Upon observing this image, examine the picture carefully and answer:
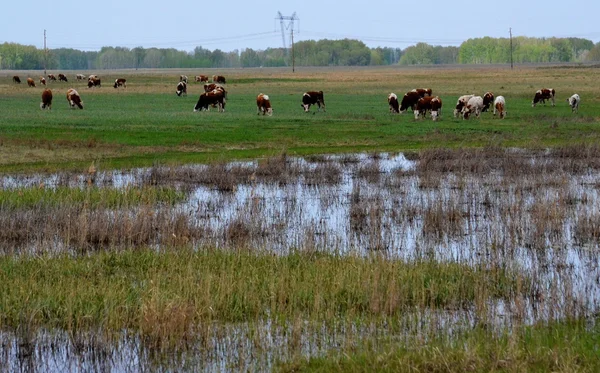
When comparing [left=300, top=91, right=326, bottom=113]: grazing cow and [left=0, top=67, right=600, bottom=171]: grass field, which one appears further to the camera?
[left=300, top=91, right=326, bottom=113]: grazing cow

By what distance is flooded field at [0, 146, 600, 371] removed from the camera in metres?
9.77

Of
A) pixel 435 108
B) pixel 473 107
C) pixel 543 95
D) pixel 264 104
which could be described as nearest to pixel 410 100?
pixel 473 107

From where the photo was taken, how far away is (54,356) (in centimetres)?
957

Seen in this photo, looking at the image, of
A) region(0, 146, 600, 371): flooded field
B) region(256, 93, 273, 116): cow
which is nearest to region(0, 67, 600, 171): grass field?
region(256, 93, 273, 116): cow

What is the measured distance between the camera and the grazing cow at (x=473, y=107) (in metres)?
42.0

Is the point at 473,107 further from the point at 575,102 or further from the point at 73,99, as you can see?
the point at 73,99

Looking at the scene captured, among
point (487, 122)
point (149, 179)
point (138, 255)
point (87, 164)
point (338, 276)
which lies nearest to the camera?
point (338, 276)

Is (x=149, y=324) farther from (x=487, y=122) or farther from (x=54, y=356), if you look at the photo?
(x=487, y=122)

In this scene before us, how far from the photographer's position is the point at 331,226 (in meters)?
16.9

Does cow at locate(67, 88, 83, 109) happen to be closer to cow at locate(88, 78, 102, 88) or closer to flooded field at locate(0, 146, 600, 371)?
flooded field at locate(0, 146, 600, 371)

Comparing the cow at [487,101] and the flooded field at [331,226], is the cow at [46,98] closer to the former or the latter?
the cow at [487,101]

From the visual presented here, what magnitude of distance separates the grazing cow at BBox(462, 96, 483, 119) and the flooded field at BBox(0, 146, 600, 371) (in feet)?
44.8

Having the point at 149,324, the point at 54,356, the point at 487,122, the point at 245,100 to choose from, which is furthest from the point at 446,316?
the point at 245,100

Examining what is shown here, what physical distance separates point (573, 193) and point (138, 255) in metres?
10.8
